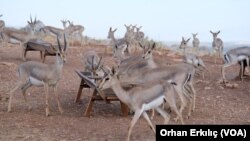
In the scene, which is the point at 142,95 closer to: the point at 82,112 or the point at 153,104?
the point at 153,104

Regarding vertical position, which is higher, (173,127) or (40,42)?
(40,42)

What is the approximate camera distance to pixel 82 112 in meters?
11.7

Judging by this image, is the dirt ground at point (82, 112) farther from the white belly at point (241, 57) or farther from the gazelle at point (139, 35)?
the gazelle at point (139, 35)

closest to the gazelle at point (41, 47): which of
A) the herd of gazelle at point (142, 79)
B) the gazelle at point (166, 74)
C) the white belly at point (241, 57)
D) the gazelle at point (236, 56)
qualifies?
the herd of gazelle at point (142, 79)

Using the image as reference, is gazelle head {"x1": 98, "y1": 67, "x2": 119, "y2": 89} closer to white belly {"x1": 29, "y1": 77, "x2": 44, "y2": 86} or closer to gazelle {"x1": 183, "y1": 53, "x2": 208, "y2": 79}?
white belly {"x1": 29, "y1": 77, "x2": 44, "y2": 86}

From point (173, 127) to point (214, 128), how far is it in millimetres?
719

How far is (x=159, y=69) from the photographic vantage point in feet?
36.3

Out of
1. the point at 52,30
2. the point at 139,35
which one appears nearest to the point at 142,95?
the point at 139,35

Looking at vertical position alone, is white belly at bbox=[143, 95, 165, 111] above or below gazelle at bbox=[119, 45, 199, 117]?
below

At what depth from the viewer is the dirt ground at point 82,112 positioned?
9.34 metres

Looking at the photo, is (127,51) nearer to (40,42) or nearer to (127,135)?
(40,42)

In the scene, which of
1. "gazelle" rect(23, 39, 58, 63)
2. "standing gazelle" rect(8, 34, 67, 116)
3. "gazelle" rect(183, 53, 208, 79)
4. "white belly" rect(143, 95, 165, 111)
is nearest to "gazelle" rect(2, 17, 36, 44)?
"gazelle" rect(23, 39, 58, 63)

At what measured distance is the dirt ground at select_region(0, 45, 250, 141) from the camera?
9344 mm

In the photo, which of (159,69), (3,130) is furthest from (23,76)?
(159,69)
